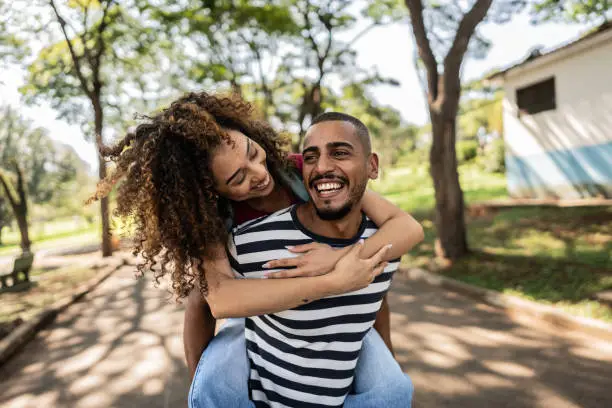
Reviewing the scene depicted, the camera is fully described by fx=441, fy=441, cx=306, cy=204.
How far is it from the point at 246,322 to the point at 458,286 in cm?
455

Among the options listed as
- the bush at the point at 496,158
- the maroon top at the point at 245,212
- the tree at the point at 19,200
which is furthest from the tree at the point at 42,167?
the maroon top at the point at 245,212

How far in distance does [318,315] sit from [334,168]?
0.65m

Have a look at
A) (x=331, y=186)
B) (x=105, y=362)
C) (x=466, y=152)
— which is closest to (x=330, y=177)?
(x=331, y=186)

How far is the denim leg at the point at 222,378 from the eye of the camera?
185 cm

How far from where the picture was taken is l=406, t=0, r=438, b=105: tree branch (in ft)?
22.6

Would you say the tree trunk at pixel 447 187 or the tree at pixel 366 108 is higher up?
the tree at pixel 366 108

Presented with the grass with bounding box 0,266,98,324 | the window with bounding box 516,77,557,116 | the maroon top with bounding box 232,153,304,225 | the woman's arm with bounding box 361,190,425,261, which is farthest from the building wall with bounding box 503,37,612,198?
the grass with bounding box 0,266,98,324

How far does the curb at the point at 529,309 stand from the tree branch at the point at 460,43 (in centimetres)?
290

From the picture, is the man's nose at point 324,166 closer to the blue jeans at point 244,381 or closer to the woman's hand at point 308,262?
the woman's hand at point 308,262

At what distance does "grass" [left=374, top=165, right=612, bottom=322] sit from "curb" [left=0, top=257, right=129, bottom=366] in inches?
225

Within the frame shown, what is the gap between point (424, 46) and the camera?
6996mm

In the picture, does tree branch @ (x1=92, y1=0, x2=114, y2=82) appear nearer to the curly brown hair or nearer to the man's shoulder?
the curly brown hair

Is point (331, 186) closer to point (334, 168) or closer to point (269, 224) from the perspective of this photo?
point (334, 168)

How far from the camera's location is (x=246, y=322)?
7.33 ft
